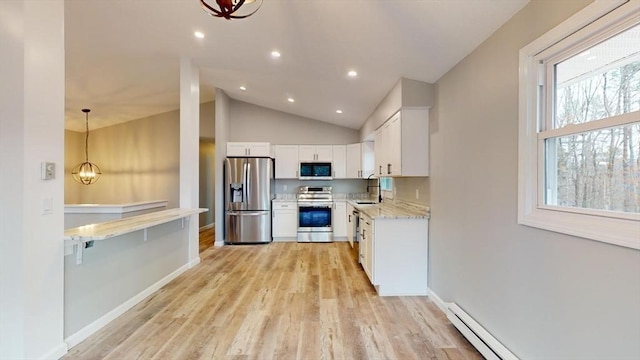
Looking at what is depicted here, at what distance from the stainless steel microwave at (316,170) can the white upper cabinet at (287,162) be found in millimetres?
148

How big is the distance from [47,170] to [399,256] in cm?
321

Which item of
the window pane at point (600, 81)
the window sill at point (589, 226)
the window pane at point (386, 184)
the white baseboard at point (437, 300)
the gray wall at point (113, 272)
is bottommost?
the white baseboard at point (437, 300)

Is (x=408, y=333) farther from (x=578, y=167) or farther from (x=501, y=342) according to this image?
(x=578, y=167)

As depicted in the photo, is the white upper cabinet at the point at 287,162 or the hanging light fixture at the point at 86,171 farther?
the hanging light fixture at the point at 86,171

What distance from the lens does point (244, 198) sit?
19.7ft

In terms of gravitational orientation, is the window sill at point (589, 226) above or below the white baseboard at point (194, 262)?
above

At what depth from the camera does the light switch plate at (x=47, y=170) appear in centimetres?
205

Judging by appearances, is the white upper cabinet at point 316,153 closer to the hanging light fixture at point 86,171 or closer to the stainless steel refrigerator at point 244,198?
the stainless steel refrigerator at point 244,198

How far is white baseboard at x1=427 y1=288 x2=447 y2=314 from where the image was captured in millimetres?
2982

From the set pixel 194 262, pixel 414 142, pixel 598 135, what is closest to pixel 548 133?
pixel 598 135

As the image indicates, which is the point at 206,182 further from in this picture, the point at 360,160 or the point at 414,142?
the point at 414,142

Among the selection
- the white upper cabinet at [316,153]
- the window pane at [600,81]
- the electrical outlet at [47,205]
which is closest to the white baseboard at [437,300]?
the window pane at [600,81]

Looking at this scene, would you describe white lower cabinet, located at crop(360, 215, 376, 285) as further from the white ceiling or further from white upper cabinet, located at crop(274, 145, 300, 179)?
white upper cabinet, located at crop(274, 145, 300, 179)

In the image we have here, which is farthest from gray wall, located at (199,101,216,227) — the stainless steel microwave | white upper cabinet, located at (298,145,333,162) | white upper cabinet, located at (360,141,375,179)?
white upper cabinet, located at (360,141,375,179)
